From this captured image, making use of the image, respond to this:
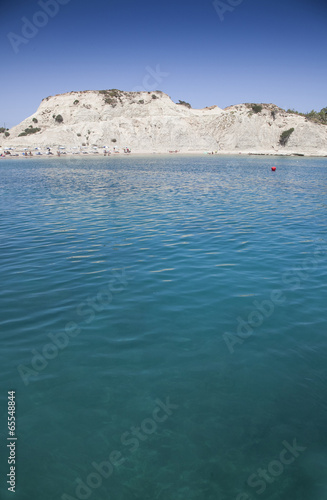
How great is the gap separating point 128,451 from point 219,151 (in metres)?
138

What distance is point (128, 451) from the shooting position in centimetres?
530

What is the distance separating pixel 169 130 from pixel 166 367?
139426 millimetres

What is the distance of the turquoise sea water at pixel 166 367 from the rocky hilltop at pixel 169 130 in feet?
406

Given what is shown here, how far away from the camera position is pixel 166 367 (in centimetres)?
727

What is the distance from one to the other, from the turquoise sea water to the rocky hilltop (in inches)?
4868

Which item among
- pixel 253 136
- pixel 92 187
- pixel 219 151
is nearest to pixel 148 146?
pixel 219 151

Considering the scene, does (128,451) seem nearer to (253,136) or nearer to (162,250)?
(162,250)

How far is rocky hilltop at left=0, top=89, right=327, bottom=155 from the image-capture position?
131625 mm

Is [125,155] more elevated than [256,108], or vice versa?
[256,108]

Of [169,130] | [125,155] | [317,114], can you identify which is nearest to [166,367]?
[125,155]

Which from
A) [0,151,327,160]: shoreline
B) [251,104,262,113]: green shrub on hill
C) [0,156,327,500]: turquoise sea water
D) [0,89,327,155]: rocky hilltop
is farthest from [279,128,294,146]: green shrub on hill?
[0,156,327,500]: turquoise sea water

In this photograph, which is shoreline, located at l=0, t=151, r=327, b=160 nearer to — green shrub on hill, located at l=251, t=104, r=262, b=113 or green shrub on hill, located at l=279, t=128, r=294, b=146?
green shrub on hill, located at l=279, t=128, r=294, b=146

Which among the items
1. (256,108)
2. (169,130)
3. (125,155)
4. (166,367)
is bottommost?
(166,367)

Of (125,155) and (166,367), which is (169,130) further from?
(166,367)
